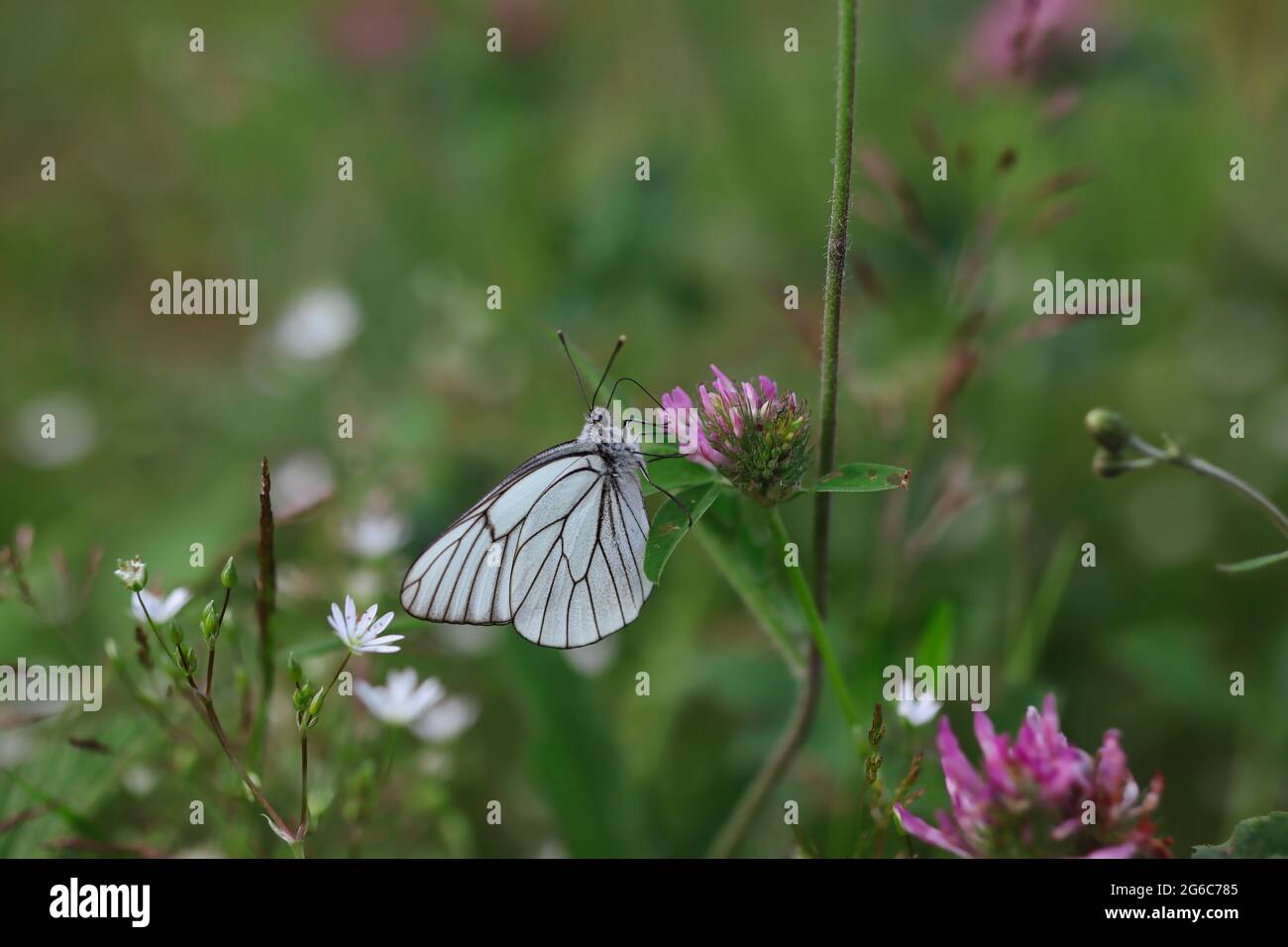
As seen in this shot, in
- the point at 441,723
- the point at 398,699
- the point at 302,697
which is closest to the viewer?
the point at 302,697

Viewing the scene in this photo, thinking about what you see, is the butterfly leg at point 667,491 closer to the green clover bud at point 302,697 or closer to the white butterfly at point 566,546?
the white butterfly at point 566,546

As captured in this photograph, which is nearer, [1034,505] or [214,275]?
[1034,505]

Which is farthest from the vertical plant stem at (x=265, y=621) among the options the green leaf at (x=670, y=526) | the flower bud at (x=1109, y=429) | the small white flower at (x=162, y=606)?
the flower bud at (x=1109, y=429)

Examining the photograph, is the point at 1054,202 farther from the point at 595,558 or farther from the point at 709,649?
the point at 595,558

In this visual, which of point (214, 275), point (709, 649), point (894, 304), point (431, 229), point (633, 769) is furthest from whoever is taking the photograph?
point (214, 275)

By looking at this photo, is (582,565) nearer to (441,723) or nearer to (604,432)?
(604,432)

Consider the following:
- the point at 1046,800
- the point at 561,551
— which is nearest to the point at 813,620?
the point at 1046,800

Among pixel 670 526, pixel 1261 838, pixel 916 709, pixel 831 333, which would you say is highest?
pixel 831 333
